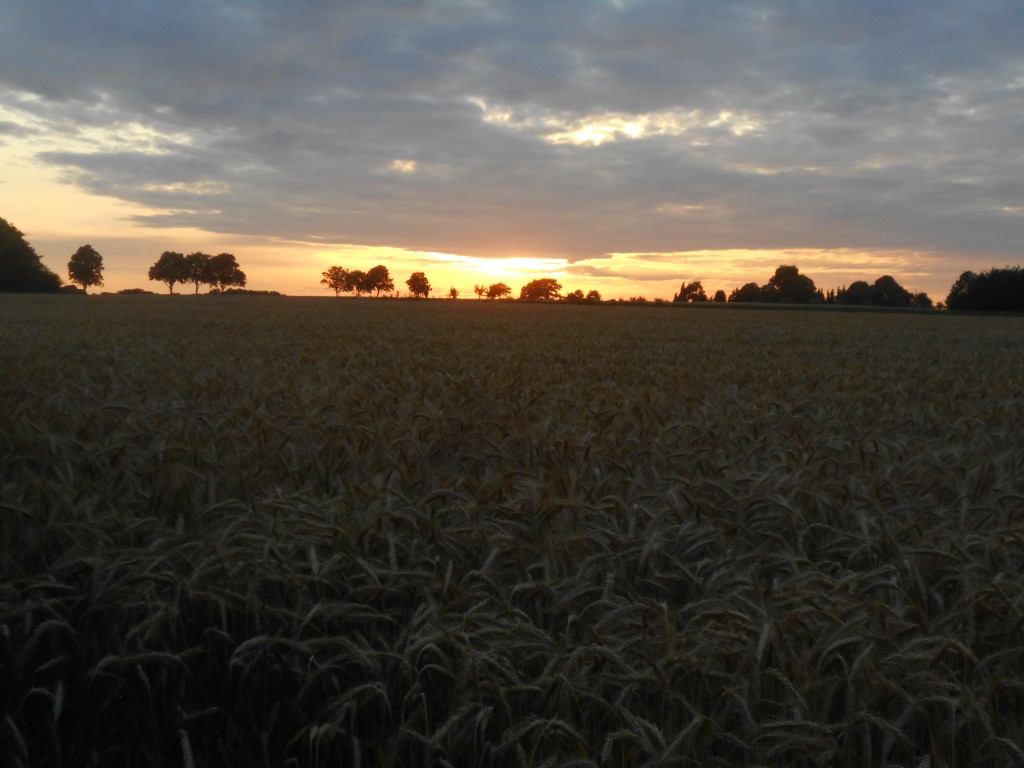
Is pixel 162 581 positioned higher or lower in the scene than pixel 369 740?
higher

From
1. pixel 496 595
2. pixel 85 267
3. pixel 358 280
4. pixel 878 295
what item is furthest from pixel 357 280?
pixel 496 595

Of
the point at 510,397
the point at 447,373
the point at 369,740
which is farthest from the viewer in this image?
the point at 447,373

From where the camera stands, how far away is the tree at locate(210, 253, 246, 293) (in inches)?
4828

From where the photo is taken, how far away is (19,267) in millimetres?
81500

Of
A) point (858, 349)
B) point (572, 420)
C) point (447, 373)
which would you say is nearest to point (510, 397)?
point (572, 420)

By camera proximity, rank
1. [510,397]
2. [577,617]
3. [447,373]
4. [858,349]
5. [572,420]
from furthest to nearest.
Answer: [858,349], [447,373], [510,397], [572,420], [577,617]

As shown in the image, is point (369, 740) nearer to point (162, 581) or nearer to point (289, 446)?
point (162, 581)

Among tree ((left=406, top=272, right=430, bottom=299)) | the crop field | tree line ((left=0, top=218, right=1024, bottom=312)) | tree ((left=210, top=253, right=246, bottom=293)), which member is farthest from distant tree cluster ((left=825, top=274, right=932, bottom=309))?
the crop field

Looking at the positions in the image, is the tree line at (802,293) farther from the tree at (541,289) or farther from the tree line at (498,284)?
the tree at (541,289)

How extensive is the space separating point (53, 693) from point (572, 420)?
4005 millimetres

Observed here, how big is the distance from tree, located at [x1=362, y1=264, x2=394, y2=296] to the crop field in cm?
12950

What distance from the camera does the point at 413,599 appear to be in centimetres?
270

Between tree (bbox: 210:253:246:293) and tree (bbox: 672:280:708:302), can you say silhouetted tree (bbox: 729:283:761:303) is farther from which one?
tree (bbox: 210:253:246:293)

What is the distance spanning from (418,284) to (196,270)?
34.5m
